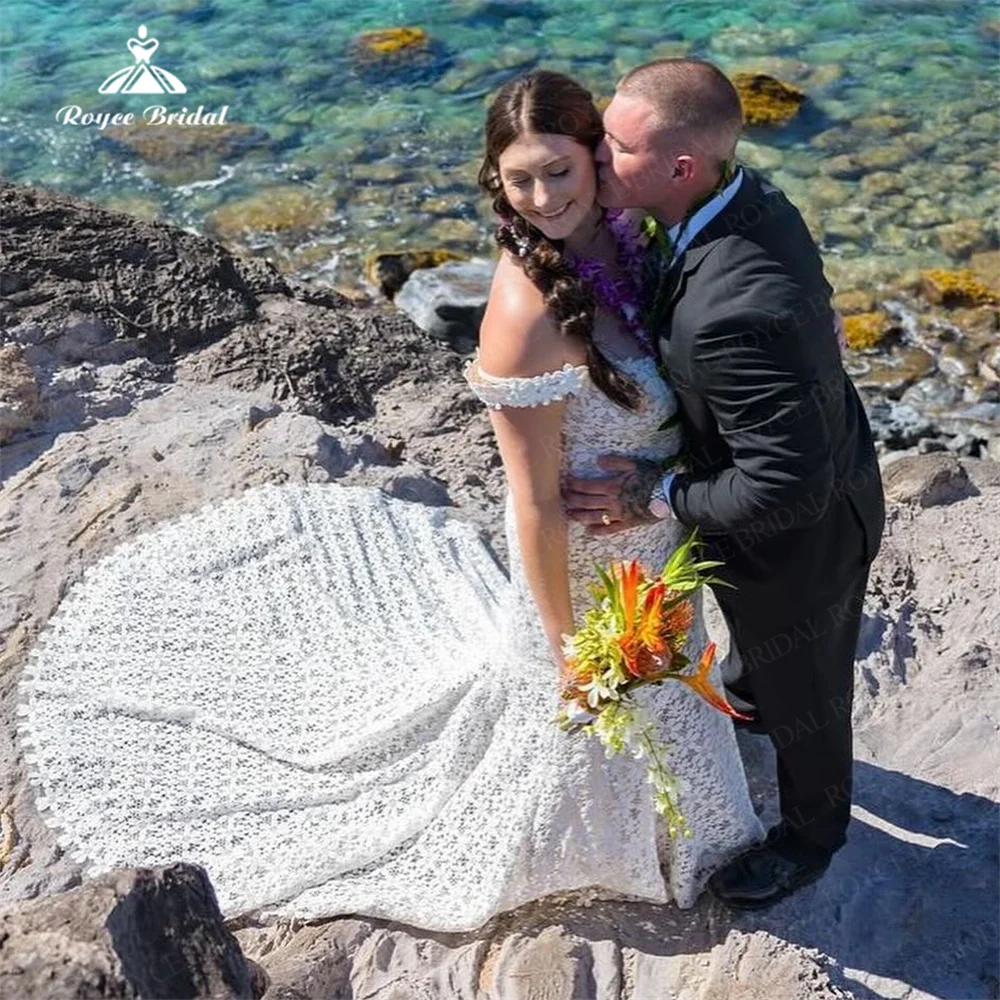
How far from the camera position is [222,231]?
33.9 feet

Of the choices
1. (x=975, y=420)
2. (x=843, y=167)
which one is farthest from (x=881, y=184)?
(x=975, y=420)

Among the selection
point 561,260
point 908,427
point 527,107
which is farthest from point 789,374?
point 908,427

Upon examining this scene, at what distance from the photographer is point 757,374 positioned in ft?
9.04

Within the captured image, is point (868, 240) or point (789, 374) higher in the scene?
point (789, 374)

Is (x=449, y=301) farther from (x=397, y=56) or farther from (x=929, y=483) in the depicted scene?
(x=397, y=56)

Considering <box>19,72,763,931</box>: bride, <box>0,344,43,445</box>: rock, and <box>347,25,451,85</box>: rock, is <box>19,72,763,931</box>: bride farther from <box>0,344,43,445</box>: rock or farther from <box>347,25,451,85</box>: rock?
<box>347,25,451,85</box>: rock

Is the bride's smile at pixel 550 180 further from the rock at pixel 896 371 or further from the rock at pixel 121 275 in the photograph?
the rock at pixel 896 371

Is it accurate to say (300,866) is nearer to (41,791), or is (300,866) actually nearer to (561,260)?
(41,791)

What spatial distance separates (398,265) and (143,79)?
15.9ft

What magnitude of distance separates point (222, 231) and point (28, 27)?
515cm

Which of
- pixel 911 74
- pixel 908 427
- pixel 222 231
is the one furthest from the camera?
pixel 911 74

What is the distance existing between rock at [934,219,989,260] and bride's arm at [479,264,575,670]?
7.09 meters

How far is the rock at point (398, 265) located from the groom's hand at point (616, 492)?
628cm

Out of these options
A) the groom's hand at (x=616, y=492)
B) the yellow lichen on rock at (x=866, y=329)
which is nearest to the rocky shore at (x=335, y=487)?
the groom's hand at (x=616, y=492)
